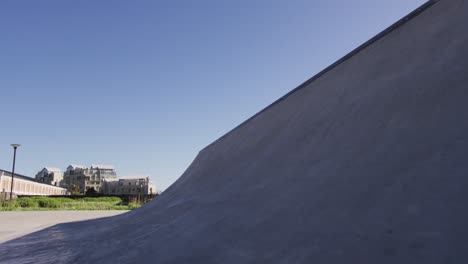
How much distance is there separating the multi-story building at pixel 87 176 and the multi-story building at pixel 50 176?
2181 mm

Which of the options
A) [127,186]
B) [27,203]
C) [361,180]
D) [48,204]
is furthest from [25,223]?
[127,186]

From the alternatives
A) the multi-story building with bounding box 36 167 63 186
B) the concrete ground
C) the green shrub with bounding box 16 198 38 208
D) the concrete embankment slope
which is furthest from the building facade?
the concrete embankment slope

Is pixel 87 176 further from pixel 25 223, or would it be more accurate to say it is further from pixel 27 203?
pixel 25 223

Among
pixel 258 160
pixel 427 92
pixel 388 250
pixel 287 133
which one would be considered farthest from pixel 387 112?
pixel 258 160

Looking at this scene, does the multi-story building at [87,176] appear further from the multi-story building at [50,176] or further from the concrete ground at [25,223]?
the concrete ground at [25,223]

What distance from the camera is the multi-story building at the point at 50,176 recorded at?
113363 millimetres

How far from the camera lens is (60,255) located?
4.62 m

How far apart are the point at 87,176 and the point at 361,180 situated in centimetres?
12294

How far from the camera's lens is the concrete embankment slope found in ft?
5.60

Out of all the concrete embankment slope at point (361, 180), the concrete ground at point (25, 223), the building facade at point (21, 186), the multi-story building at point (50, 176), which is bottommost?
the multi-story building at point (50, 176)

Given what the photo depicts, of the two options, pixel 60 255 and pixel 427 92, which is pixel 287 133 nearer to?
pixel 427 92

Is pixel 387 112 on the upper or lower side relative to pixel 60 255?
upper

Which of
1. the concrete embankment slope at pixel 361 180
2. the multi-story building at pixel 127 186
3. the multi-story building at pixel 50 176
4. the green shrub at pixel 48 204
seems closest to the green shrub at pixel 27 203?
the green shrub at pixel 48 204

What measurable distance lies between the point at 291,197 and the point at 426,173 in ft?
3.89
